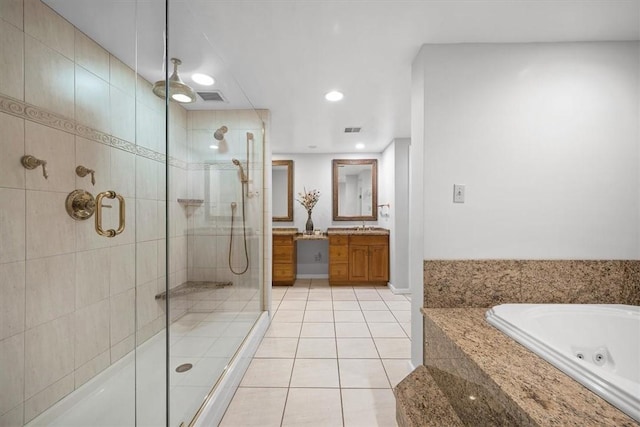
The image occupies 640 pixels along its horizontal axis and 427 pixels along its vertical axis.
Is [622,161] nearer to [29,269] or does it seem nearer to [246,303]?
[246,303]

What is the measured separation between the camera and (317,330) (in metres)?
2.69

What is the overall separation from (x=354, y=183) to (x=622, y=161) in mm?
3350

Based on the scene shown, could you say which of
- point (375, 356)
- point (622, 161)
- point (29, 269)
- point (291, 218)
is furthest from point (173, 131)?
point (291, 218)

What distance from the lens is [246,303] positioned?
2408mm

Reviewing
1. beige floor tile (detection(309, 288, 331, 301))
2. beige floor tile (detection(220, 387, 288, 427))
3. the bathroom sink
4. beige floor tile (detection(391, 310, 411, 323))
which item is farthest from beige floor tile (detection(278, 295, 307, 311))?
beige floor tile (detection(220, 387, 288, 427))

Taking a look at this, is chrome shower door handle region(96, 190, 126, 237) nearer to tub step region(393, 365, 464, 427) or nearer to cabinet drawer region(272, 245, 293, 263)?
tub step region(393, 365, 464, 427)

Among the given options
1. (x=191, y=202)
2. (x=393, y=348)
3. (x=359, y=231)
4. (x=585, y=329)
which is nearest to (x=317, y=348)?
(x=393, y=348)

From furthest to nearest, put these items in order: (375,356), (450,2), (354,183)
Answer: (354,183) < (375,356) < (450,2)

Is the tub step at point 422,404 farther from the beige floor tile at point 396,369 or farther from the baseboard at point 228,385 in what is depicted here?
the baseboard at point 228,385

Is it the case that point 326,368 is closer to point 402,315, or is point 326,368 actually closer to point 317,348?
point 317,348

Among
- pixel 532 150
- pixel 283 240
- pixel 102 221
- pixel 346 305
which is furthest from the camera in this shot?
pixel 283 240

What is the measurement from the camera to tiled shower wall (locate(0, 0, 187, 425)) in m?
1.09

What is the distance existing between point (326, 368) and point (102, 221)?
5.77ft

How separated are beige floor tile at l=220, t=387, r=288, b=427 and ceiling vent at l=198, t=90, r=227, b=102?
1.95 metres
